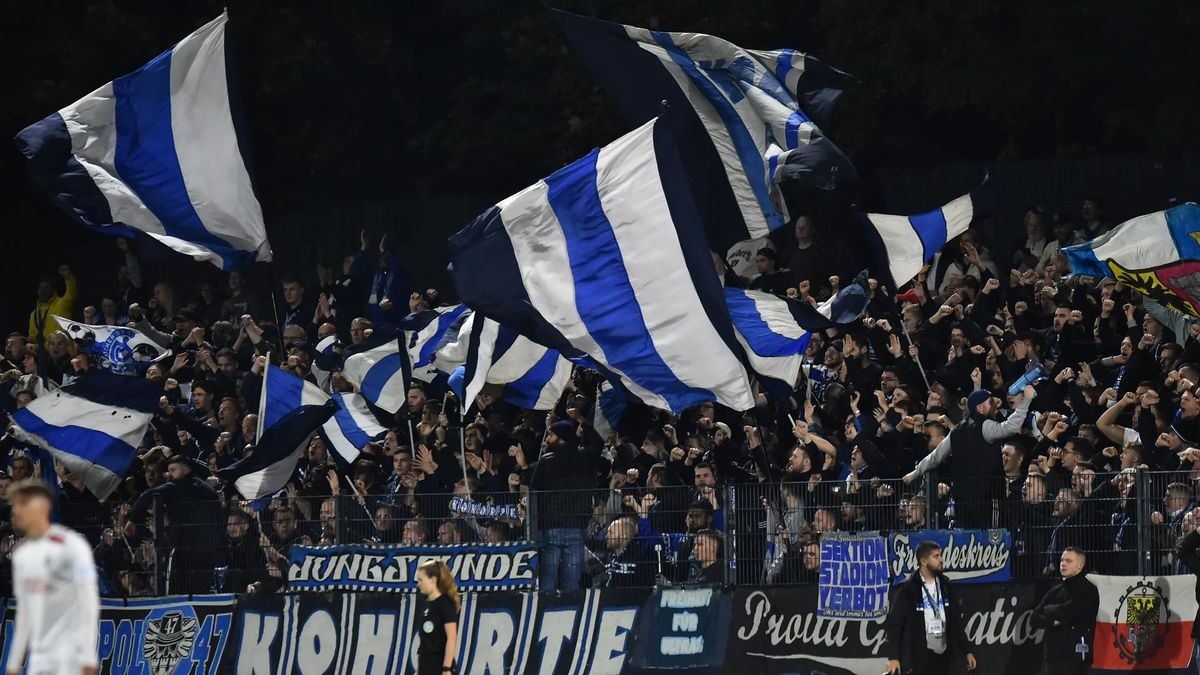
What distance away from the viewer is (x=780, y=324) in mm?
20219

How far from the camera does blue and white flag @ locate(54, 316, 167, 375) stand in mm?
27672

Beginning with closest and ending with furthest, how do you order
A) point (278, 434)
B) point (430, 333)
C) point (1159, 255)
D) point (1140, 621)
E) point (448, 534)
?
point (1140, 621) → point (1159, 255) → point (448, 534) → point (278, 434) → point (430, 333)

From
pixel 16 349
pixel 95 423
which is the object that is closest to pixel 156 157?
pixel 95 423

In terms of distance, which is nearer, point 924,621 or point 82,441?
point 924,621

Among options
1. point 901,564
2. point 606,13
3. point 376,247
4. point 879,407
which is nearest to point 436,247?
point 376,247

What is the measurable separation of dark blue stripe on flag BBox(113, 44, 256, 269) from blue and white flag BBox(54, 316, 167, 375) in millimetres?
5686

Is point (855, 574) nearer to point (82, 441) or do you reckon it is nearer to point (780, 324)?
point (780, 324)

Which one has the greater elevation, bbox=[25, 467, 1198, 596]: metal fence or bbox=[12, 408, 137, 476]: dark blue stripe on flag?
bbox=[12, 408, 137, 476]: dark blue stripe on flag

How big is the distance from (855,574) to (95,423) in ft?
24.9

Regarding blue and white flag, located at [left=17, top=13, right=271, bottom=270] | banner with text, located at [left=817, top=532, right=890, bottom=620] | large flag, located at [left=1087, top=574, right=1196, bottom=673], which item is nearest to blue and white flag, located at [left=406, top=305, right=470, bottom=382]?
blue and white flag, located at [left=17, top=13, right=271, bottom=270]

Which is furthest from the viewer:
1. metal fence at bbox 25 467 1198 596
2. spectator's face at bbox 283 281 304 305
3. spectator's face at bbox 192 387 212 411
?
spectator's face at bbox 283 281 304 305

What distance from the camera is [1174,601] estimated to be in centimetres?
1928

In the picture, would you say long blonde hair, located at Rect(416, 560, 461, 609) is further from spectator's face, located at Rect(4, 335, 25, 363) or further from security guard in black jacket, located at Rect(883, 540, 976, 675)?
spectator's face, located at Rect(4, 335, 25, 363)

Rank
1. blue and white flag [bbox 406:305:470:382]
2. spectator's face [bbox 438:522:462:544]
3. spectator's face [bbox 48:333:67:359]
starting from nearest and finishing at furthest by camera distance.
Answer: spectator's face [bbox 438:522:462:544] → blue and white flag [bbox 406:305:470:382] → spectator's face [bbox 48:333:67:359]
